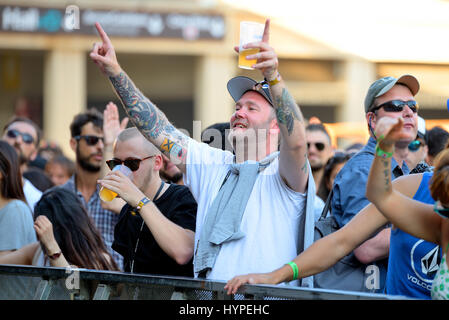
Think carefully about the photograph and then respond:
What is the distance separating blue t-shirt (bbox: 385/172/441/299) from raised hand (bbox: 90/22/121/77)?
154 centimetres

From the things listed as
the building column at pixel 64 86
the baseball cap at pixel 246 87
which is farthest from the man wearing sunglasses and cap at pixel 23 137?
the building column at pixel 64 86

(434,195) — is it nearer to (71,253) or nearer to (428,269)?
(428,269)

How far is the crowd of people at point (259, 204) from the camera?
2.72 meters

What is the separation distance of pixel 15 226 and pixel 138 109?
167 cm

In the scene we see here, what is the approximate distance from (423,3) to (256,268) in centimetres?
1273

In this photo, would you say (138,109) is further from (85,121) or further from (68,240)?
(85,121)

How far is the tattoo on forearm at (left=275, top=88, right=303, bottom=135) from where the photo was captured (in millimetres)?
3080

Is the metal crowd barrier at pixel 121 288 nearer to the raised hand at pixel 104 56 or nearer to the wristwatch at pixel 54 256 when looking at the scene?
the wristwatch at pixel 54 256

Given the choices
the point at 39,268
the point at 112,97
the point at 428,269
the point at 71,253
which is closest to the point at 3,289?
the point at 39,268

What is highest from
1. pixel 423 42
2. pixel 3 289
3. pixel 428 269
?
pixel 423 42

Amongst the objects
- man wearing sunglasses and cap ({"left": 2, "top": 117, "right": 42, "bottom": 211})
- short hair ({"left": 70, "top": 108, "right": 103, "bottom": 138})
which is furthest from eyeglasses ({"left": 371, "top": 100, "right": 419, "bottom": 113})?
man wearing sunglasses and cap ({"left": 2, "top": 117, "right": 42, "bottom": 211})

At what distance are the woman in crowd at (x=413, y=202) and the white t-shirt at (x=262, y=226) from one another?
2.65 feet

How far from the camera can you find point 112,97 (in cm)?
1959

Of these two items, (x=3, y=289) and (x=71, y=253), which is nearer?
(x=3, y=289)
